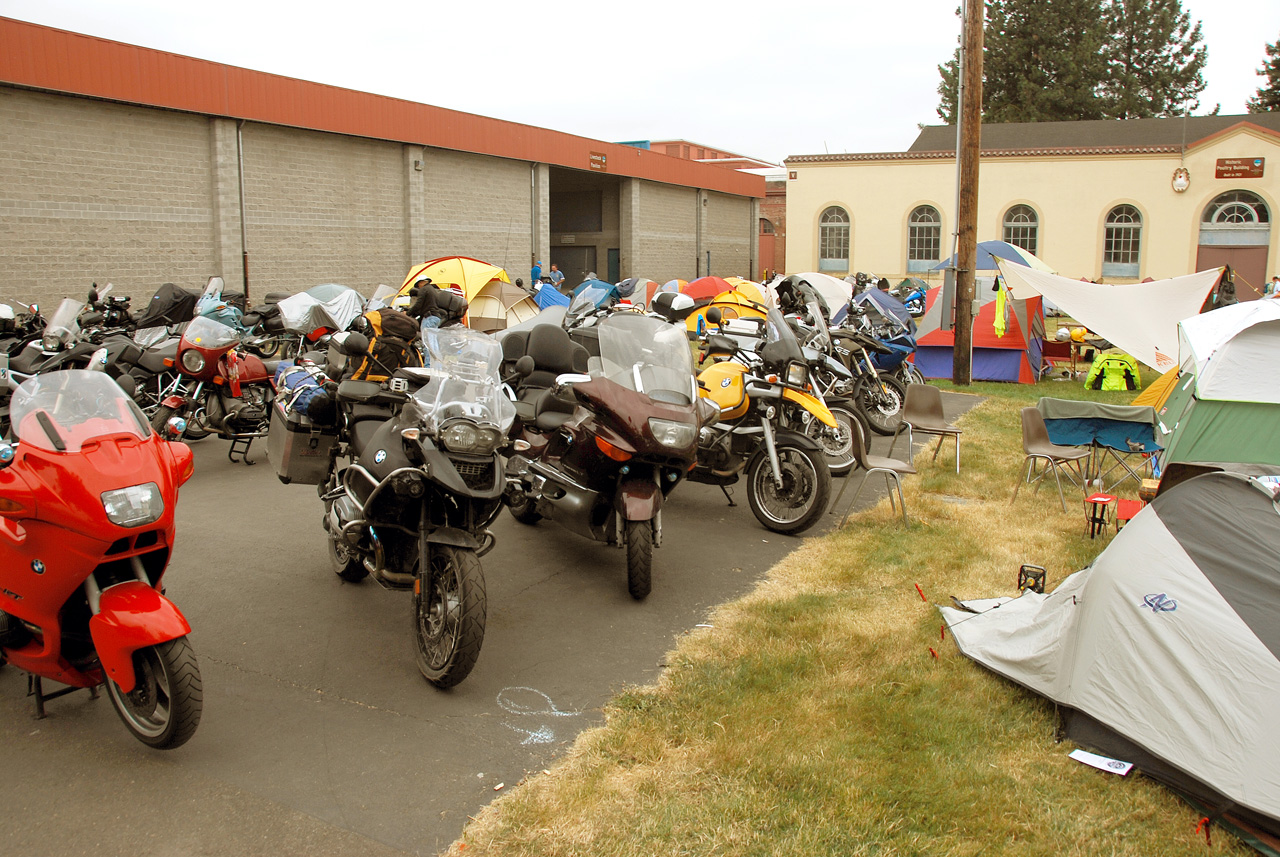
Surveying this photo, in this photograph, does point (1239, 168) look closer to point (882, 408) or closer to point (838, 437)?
point (882, 408)

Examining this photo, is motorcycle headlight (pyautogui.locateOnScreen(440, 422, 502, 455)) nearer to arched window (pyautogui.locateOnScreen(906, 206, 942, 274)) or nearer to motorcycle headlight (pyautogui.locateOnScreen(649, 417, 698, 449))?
motorcycle headlight (pyautogui.locateOnScreen(649, 417, 698, 449))

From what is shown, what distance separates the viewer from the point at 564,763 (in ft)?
11.3

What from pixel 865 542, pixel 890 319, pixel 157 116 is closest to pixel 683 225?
pixel 157 116

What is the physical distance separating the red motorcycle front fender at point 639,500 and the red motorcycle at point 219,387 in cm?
506

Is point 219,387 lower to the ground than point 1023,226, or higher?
lower

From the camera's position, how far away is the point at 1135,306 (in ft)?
39.1

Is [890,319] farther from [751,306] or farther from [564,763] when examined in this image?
[564,763]

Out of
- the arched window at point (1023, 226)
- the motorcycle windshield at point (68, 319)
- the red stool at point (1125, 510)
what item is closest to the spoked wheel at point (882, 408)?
the red stool at point (1125, 510)

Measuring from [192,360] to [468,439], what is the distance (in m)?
5.89

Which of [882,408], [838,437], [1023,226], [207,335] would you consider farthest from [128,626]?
[1023,226]

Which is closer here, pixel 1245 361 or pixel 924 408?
pixel 1245 361

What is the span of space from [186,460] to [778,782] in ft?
8.28

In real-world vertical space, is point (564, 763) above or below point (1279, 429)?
below

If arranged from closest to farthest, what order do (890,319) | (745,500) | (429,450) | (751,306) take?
(429,450)
(745,500)
(751,306)
(890,319)
